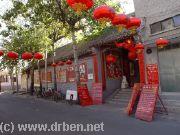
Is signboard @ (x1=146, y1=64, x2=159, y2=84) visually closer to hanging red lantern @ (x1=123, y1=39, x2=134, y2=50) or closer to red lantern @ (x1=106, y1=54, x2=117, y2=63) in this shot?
hanging red lantern @ (x1=123, y1=39, x2=134, y2=50)

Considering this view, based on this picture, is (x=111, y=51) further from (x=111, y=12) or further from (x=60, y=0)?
(x=111, y=12)

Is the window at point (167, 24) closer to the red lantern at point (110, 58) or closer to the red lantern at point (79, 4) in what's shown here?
the red lantern at point (110, 58)

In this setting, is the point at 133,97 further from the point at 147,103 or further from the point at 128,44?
the point at 128,44

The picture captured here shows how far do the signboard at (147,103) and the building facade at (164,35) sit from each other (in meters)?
2.13

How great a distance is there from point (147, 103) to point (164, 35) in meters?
3.81

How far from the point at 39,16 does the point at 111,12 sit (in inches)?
609

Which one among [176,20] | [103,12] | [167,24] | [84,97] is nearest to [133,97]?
[167,24]

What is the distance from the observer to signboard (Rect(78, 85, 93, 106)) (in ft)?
65.4

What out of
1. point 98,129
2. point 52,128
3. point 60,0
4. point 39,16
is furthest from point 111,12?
point 39,16

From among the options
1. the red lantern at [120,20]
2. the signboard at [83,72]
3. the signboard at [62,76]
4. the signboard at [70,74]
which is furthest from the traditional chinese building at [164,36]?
the signboard at [62,76]

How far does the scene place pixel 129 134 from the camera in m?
10.7

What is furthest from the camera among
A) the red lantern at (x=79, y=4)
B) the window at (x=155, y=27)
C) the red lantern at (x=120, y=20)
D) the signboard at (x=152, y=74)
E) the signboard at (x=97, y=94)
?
the signboard at (x=97, y=94)

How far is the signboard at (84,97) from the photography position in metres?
19.9

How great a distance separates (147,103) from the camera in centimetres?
1362
